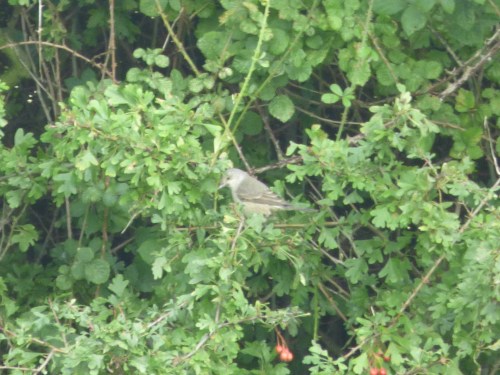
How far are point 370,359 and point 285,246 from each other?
A: 651mm

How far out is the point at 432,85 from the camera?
282 inches

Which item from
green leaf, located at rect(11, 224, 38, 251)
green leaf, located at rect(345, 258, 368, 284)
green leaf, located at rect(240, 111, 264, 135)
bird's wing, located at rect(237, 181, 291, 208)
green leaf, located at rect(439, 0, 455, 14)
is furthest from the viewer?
green leaf, located at rect(240, 111, 264, 135)

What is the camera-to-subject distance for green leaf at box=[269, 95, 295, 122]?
7.01 metres

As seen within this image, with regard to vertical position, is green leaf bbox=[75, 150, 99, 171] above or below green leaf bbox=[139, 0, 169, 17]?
below

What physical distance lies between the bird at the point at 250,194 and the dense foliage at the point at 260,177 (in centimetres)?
9

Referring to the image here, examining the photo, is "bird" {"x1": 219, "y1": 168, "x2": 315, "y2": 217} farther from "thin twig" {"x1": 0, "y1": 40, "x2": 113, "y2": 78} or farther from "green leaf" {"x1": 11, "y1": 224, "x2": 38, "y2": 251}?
"green leaf" {"x1": 11, "y1": 224, "x2": 38, "y2": 251}

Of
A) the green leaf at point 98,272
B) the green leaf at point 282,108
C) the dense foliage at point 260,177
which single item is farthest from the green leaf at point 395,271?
the green leaf at point 98,272

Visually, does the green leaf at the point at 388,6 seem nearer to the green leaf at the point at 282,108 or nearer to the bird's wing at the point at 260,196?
the green leaf at the point at 282,108

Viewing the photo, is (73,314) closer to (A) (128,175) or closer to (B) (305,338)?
(A) (128,175)

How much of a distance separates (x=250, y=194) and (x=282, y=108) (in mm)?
583

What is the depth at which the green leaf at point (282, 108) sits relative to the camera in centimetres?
701

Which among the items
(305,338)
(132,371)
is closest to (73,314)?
(132,371)

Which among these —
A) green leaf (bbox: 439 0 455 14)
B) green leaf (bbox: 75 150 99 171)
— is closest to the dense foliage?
green leaf (bbox: 75 150 99 171)

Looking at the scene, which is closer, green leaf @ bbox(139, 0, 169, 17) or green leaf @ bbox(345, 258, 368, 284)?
green leaf @ bbox(345, 258, 368, 284)
